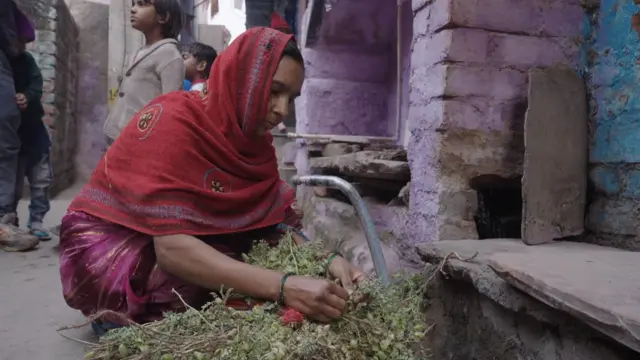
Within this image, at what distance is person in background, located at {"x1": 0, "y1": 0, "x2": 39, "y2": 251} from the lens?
10.8 feet

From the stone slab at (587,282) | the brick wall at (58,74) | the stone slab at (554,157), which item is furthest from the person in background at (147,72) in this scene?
the brick wall at (58,74)

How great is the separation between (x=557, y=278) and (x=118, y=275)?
1.28 metres

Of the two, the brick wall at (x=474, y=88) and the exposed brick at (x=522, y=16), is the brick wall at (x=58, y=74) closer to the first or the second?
the brick wall at (x=474, y=88)

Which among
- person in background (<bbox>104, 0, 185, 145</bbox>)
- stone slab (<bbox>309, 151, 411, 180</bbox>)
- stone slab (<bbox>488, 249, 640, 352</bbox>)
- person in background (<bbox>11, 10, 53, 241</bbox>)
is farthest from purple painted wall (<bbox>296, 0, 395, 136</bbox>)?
stone slab (<bbox>488, 249, 640, 352</bbox>)

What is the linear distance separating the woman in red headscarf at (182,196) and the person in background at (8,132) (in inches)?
87.4

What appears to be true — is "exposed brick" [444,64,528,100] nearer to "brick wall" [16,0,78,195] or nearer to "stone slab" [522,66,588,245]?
"stone slab" [522,66,588,245]

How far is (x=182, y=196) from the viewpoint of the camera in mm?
1347

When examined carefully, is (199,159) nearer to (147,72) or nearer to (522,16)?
(522,16)

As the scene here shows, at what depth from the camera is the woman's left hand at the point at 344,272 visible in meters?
1.41

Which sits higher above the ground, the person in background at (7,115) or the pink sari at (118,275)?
the person in background at (7,115)

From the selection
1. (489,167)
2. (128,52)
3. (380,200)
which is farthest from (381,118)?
(128,52)

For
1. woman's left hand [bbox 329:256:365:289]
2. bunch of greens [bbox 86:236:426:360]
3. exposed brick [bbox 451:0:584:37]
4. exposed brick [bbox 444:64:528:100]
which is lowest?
bunch of greens [bbox 86:236:426:360]

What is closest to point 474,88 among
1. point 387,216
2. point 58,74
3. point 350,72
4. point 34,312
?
point 387,216

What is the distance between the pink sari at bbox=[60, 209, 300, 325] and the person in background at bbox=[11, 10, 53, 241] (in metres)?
2.53
